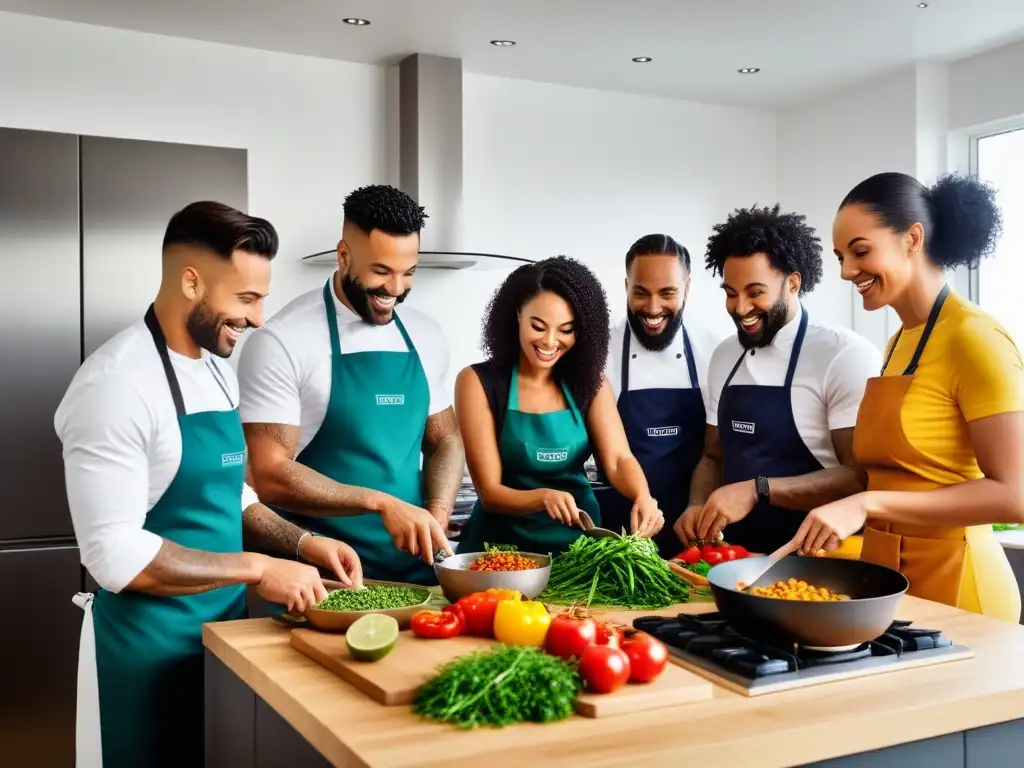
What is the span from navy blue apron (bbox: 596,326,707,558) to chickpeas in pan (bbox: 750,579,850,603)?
1.38 meters

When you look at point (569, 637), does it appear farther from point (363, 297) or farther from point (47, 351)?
point (47, 351)

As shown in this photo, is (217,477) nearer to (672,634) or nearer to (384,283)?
(384,283)

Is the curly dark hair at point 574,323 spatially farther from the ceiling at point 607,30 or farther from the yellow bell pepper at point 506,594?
the ceiling at point 607,30

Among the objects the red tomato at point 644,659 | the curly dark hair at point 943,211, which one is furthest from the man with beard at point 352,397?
the curly dark hair at point 943,211

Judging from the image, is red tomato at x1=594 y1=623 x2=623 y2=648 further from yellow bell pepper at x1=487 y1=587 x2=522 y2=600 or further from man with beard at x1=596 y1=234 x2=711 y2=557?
man with beard at x1=596 y1=234 x2=711 y2=557

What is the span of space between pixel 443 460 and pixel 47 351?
5.48ft

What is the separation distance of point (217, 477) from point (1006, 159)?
455 centimetres

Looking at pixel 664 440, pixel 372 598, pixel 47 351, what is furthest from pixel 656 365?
pixel 47 351

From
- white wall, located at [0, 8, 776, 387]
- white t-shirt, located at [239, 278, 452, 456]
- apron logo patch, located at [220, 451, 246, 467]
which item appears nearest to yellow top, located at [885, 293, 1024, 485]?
white t-shirt, located at [239, 278, 452, 456]

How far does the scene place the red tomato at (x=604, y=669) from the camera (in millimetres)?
1562

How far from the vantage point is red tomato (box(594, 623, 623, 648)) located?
5.46ft

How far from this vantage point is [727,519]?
2740mm

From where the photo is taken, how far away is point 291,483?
2.58 meters

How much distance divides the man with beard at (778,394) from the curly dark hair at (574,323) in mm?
427
